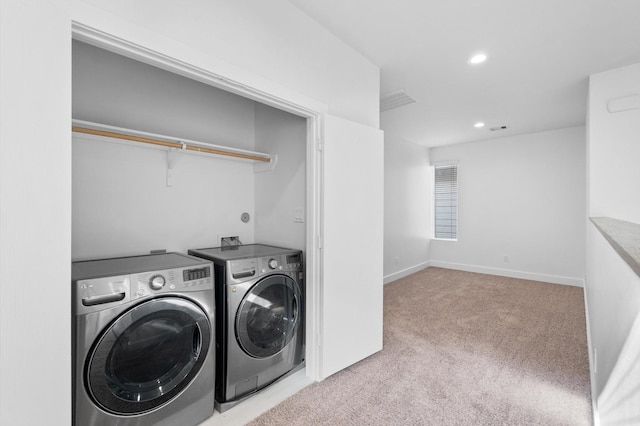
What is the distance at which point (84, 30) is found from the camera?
117 centimetres

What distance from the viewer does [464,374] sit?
2.29 m

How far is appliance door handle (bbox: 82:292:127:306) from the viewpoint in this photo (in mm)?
1335

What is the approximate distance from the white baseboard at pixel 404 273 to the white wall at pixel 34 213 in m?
4.41

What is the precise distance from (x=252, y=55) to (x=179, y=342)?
167 cm

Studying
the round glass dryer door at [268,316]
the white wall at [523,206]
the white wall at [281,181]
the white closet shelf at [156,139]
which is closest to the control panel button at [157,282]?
the round glass dryer door at [268,316]

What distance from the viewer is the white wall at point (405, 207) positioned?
5.16 metres

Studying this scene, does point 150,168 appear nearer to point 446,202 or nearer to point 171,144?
point 171,144

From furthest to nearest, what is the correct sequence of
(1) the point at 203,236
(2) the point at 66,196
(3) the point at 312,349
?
(1) the point at 203,236, (3) the point at 312,349, (2) the point at 66,196

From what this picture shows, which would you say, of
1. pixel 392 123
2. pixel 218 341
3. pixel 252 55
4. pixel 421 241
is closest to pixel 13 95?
pixel 252 55

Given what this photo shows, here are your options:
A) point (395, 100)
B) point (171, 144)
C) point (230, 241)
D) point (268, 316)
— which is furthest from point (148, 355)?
point (395, 100)

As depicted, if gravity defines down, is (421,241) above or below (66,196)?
below

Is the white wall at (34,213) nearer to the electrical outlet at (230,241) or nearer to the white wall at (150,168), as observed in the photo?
the white wall at (150,168)

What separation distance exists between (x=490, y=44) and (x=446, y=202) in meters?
4.30

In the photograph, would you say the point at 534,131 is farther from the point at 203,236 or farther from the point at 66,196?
the point at 66,196
